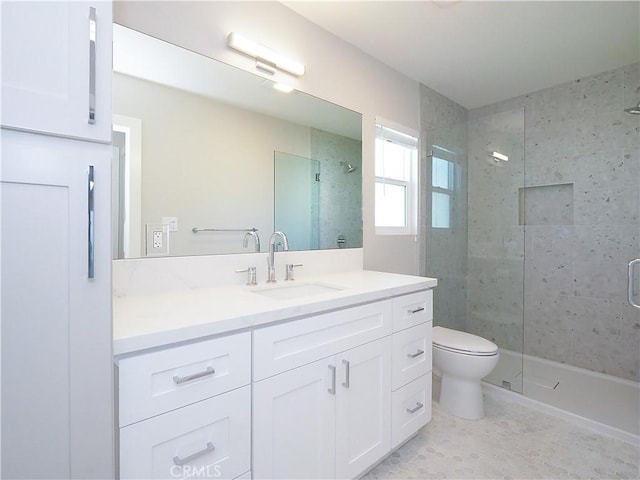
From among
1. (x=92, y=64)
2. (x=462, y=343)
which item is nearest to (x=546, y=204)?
(x=462, y=343)

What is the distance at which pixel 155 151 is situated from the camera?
134 cm

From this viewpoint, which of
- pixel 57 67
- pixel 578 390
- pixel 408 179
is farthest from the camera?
pixel 408 179

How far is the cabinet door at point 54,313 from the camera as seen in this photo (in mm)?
621

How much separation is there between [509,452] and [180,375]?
5.73 feet

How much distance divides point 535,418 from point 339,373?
62.1 inches

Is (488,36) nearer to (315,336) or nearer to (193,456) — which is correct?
(315,336)

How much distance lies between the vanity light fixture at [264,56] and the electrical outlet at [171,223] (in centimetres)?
86

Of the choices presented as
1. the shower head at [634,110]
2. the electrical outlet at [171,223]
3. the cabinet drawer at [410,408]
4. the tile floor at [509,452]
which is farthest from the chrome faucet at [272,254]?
the shower head at [634,110]

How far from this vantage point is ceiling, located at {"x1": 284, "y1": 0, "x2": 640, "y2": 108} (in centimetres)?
171

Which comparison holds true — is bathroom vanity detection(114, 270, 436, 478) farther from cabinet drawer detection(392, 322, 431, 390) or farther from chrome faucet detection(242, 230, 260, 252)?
chrome faucet detection(242, 230, 260, 252)

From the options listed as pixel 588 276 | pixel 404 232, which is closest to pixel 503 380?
pixel 588 276

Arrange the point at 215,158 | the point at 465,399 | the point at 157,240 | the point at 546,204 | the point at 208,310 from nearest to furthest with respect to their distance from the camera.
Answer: the point at 208,310 < the point at 157,240 < the point at 215,158 < the point at 465,399 < the point at 546,204

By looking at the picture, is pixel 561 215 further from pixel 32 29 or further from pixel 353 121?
pixel 32 29

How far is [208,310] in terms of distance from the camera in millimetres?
1025
